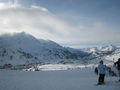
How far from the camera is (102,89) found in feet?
40.8

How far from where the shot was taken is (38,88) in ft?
50.8

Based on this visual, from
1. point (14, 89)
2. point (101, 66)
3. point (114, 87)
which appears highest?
point (101, 66)

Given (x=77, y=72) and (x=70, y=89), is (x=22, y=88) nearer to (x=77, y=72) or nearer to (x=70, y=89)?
(x=70, y=89)

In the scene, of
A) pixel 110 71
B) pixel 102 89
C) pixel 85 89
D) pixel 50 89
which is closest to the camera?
pixel 102 89

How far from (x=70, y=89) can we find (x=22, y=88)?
16.0 ft

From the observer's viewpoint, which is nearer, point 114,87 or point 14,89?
point 114,87

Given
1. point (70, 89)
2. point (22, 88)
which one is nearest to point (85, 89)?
point (70, 89)

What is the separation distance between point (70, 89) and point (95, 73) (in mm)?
17071

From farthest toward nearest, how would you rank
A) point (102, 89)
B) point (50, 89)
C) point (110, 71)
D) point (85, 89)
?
1. point (110, 71)
2. point (50, 89)
3. point (85, 89)
4. point (102, 89)

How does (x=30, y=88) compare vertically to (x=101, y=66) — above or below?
below

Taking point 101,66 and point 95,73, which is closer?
point 101,66

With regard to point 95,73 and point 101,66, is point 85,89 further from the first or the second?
point 95,73

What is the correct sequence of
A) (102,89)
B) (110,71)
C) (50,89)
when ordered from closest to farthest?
(102,89) < (50,89) < (110,71)

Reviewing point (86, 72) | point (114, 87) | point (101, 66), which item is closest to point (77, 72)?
point (86, 72)
